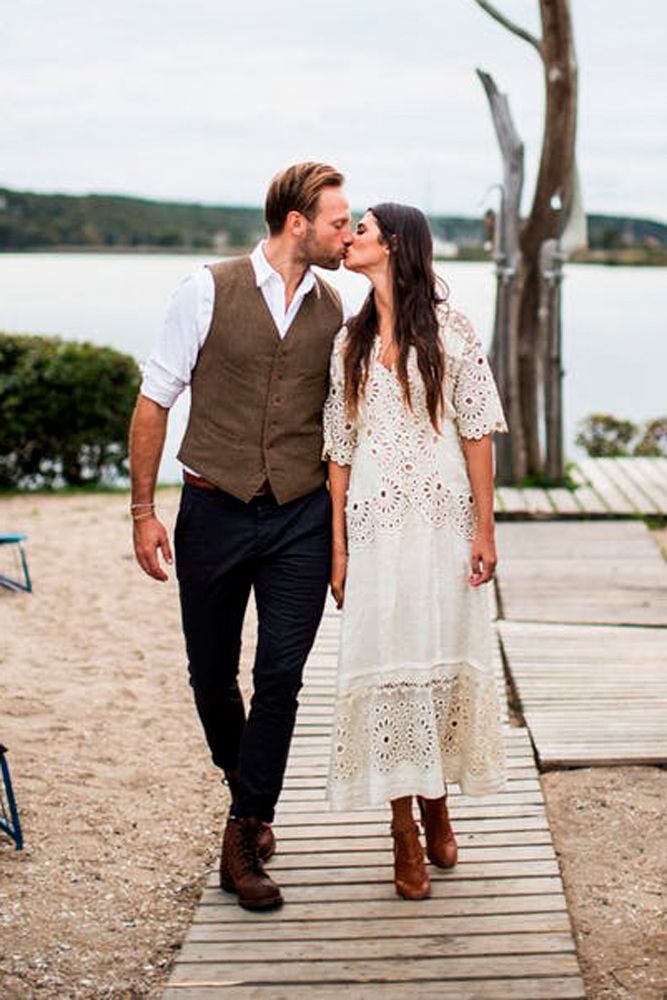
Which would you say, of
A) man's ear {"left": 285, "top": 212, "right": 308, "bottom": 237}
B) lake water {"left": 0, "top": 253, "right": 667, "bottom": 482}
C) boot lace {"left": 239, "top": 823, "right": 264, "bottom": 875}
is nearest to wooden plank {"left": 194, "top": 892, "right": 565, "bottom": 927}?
boot lace {"left": 239, "top": 823, "right": 264, "bottom": 875}

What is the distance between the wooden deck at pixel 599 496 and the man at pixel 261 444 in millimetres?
6286

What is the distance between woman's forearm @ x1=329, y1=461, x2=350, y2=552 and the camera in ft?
12.3

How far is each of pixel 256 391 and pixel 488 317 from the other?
7648 millimetres

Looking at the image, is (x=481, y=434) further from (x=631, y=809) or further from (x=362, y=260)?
(x=631, y=809)

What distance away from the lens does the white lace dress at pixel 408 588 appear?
3658 mm

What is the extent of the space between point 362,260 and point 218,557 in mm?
798

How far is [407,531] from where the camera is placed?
367cm

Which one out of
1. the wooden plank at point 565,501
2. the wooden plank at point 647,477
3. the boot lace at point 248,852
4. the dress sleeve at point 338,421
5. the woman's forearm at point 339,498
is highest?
the dress sleeve at point 338,421

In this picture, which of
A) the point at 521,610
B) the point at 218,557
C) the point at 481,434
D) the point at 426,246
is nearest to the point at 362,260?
the point at 426,246

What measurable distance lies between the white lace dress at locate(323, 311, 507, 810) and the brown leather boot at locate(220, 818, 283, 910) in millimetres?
252

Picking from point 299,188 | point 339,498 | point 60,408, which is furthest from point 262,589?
point 60,408

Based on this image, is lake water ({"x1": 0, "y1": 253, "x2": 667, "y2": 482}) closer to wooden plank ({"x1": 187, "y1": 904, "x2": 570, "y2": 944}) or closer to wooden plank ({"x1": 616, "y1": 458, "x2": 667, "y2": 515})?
wooden plank ({"x1": 616, "y1": 458, "x2": 667, "y2": 515})

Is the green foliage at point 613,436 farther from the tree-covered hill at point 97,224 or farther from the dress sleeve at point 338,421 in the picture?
the dress sleeve at point 338,421

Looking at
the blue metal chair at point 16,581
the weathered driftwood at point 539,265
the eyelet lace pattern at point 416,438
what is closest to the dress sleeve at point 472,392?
the eyelet lace pattern at point 416,438
